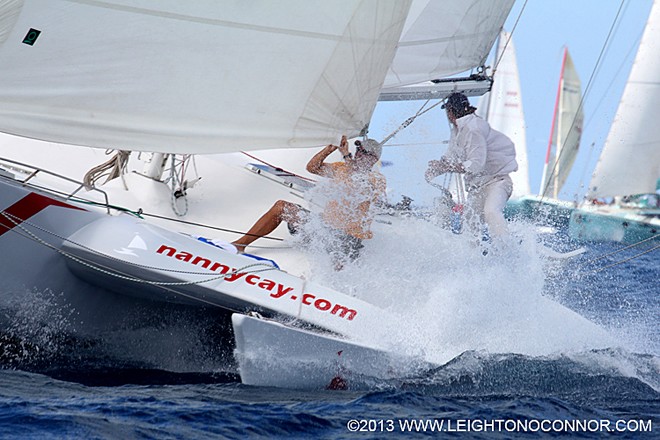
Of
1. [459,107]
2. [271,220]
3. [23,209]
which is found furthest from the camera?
[459,107]

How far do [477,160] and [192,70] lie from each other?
215 cm

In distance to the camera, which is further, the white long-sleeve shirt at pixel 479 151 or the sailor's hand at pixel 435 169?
the sailor's hand at pixel 435 169

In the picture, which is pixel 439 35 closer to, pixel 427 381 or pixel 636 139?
pixel 427 381

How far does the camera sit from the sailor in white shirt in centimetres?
596

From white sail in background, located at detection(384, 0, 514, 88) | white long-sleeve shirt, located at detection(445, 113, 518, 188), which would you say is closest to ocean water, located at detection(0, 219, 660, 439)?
white long-sleeve shirt, located at detection(445, 113, 518, 188)

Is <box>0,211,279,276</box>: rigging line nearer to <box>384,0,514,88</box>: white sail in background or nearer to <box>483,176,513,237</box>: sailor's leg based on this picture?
<box>483,176,513,237</box>: sailor's leg

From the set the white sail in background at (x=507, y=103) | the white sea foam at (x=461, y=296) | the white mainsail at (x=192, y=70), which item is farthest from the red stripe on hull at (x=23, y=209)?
the white sail in background at (x=507, y=103)

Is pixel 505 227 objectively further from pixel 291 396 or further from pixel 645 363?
pixel 291 396

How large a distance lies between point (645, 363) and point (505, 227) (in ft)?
3.85

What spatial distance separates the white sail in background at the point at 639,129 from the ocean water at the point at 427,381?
10.7m

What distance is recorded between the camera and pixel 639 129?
16016 mm

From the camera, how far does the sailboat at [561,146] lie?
22406 mm

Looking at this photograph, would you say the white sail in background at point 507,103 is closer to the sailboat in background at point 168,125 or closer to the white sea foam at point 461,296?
the white sea foam at point 461,296

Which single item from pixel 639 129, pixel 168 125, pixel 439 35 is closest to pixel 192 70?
pixel 168 125
